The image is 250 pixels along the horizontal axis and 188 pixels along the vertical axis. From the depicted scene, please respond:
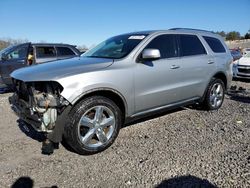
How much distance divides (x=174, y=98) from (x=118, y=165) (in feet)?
6.56

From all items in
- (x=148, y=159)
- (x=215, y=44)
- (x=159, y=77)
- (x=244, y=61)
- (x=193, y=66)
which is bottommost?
(x=148, y=159)

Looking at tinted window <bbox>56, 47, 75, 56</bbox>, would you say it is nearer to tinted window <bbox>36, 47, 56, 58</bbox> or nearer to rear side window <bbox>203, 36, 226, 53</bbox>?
tinted window <bbox>36, 47, 56, 58</bbox>

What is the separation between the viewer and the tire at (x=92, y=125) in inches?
149

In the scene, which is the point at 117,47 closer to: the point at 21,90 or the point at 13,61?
the point at 21,90

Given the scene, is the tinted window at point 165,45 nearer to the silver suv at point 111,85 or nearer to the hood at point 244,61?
the silver suv at point 111,85

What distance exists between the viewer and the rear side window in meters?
6.14

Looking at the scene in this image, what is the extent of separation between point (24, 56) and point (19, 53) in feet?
0.76

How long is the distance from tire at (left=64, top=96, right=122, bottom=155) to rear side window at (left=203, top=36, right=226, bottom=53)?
307 cm

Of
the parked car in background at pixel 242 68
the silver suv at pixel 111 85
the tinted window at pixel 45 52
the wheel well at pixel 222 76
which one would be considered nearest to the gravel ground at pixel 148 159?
the silver suv at pixel 111 85

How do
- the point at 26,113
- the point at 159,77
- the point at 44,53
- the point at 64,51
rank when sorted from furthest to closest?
the point at 64,51 < the point at 44,53 < the point at 159,77 < the point at 26,113

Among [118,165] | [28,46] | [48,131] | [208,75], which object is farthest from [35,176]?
[28,46]

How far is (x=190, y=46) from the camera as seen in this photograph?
5.61 metres

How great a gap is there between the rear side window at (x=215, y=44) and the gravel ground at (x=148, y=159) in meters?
1.74

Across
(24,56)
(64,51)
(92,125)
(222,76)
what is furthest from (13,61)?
(222,76)
